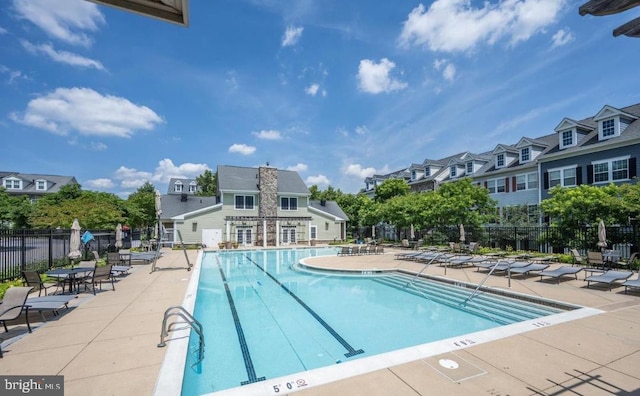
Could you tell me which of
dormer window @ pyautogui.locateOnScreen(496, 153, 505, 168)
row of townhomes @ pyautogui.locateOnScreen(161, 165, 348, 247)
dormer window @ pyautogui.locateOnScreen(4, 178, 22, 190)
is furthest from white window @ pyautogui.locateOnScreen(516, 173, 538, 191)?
dormer window @ pyautogui.locateOnScreen(4, 178, 22, 190)

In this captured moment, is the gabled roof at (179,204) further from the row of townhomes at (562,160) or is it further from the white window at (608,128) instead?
the white window at (608,128)

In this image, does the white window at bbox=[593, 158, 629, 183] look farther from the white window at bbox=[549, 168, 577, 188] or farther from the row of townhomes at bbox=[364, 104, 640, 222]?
the white window at bbox=[549, 168, 577, 188]

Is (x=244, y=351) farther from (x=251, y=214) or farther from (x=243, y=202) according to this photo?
(x=243, y=202)

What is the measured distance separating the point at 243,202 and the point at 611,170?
3112 cm

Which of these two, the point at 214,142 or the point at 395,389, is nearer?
the point at 395,389

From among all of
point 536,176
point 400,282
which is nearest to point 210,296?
point 400,282

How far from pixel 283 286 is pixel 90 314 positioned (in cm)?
652

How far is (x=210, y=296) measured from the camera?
10430mm

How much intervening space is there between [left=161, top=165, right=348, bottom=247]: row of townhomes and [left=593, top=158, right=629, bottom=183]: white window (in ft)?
77.3

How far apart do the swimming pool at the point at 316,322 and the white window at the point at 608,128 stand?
1952cm

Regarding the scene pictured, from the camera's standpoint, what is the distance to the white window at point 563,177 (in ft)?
73.4

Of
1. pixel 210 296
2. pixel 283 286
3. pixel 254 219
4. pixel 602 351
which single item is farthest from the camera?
pixel 254 219

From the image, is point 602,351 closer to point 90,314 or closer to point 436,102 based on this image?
point 90,314


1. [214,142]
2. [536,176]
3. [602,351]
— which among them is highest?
[214,142]
